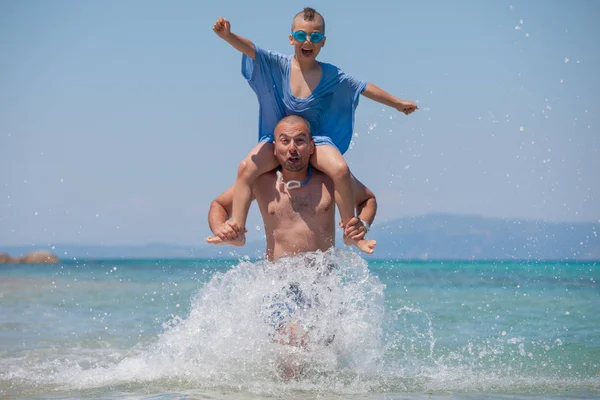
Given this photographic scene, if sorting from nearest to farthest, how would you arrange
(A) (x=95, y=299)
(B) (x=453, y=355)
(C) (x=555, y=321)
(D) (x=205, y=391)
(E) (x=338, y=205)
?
(D) (x=205, y=391) < (E) (x=338, y=205) < (B) (x=453, y=355) < (C) (x=555, y=321) < (A) (x=95, y=299)

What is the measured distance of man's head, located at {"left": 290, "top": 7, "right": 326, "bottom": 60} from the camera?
5.53 metres

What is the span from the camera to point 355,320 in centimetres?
583

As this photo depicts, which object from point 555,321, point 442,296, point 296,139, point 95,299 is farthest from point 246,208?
point 442,296

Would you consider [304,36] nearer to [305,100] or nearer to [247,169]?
[305,100]

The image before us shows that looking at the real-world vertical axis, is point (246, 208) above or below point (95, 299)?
above

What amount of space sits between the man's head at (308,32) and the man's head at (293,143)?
47 cm

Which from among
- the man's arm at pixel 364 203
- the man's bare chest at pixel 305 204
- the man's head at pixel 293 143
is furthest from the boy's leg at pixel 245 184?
the man's arm at pixel 364 203

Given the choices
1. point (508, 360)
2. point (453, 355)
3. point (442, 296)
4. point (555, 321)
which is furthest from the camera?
point (442, 296)

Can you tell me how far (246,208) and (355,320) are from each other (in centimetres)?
111

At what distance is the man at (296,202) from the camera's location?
222 inches

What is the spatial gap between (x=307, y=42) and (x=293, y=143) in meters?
0.68

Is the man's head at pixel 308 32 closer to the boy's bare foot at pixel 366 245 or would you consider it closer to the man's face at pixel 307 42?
the man's face at pixel 307 42

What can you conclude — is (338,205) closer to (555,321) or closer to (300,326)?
(300,326)

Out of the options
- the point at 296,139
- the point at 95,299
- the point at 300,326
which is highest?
the point at 296,139
